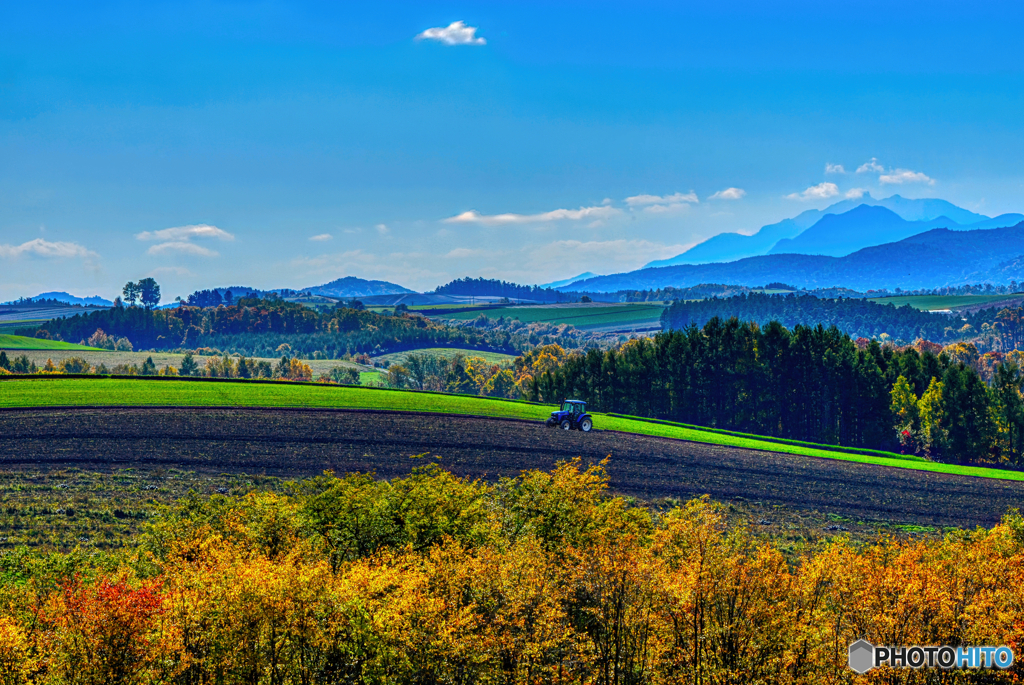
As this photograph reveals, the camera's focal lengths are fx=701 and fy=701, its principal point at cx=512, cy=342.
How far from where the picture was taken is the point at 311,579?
25.7 metres

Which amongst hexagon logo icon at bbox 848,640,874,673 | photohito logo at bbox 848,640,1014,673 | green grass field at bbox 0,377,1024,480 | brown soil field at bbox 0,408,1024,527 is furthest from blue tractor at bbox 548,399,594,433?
photohito logo at bbox 848,640,1014,673

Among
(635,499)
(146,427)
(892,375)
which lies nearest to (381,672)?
(635,499)

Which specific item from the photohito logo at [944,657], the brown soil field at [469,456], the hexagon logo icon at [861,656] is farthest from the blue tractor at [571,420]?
the photohito logo at [944,657]

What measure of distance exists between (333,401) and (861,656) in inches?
3163

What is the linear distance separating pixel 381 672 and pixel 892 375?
397ft

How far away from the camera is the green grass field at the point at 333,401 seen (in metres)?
86.2

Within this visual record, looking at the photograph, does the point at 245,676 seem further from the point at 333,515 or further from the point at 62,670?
the point at 333,515

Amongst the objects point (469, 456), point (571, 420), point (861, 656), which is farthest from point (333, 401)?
point (861, 656)

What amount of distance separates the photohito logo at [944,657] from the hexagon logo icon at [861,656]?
0.31 meters

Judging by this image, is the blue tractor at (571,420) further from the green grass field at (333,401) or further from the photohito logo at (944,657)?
the photohito logo at (944,657)

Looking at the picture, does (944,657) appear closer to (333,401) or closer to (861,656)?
(861,656)

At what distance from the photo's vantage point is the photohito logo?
24.2 metres

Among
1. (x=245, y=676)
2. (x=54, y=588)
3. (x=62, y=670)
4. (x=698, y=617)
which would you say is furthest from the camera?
(x=54, y=588)

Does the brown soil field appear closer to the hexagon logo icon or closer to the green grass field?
the green grass field
